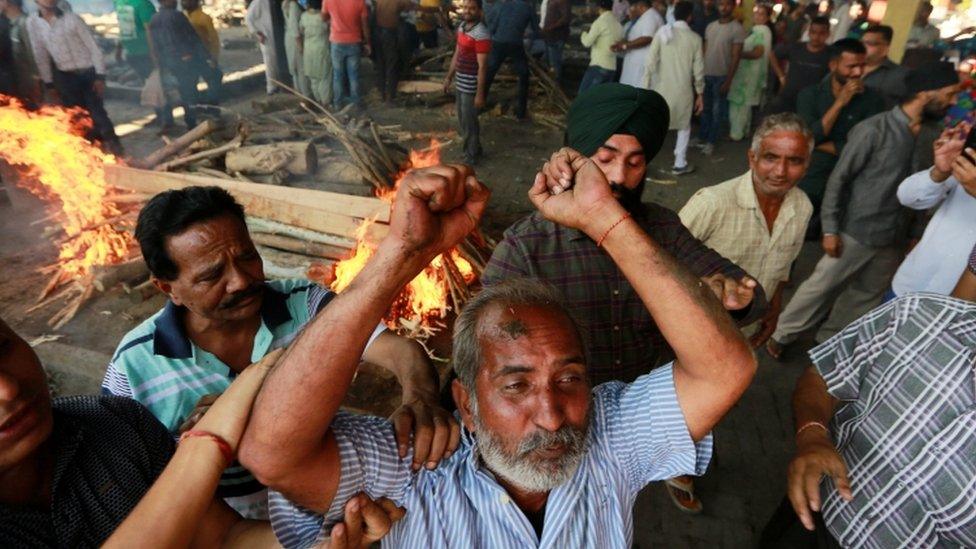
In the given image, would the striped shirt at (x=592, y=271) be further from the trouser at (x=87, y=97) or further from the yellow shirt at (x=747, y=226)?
the trouser at (x=87, y=97)

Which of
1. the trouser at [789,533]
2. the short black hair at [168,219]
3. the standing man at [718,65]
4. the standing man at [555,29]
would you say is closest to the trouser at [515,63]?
the standing man at [555,29]

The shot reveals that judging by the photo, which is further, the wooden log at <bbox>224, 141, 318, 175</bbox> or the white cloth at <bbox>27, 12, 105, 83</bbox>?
the white cloth at <bbox>27, 12, 105, 83</bbox>

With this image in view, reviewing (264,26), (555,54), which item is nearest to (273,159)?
(264,26)

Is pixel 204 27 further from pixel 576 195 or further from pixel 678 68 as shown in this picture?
pixel 576 195

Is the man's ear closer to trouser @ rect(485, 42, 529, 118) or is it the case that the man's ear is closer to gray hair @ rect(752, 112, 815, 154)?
gray hair @ rect(752, 112, 815, 154)

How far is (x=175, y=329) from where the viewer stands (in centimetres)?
228

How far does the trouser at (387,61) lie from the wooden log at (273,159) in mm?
7055

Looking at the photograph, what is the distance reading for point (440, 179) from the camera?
1682mm

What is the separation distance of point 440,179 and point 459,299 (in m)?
3.77

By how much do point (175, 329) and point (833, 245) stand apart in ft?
16.0

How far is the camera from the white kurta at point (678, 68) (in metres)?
8.39

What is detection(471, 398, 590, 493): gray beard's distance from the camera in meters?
1.86

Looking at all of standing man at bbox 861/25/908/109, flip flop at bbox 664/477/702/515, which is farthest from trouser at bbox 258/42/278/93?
flip flop at bbox 664/477/702/515

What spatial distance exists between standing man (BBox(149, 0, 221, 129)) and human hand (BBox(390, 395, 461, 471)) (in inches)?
433
